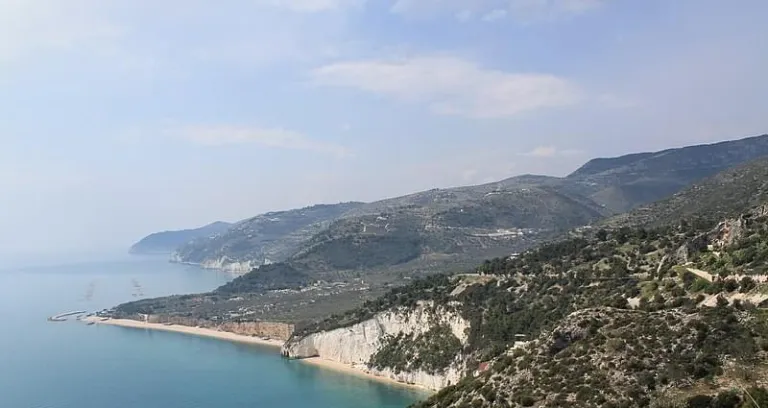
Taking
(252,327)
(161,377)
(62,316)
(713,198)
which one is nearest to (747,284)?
(713,198)

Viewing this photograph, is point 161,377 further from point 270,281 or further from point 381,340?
point 270,281

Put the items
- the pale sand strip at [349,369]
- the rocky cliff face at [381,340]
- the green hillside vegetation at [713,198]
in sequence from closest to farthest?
1. the rocky cliff face at [381,340]
2. the pale sand strip at [349,369]
3. the green hillside vegetation at [713,198]

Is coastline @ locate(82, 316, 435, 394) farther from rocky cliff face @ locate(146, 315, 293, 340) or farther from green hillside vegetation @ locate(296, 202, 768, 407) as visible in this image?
green hillside vegetation @ locate(296, 202, 768, 407)

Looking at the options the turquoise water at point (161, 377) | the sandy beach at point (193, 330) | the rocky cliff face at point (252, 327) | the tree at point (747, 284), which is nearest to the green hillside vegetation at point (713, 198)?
the tree at point (747, 284)

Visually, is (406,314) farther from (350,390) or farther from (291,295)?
(291,295)

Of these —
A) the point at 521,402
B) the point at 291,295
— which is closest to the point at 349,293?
the point at 291,295

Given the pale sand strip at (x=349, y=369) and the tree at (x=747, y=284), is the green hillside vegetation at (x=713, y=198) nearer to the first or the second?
the pale sand strip at (x=349, y=369)

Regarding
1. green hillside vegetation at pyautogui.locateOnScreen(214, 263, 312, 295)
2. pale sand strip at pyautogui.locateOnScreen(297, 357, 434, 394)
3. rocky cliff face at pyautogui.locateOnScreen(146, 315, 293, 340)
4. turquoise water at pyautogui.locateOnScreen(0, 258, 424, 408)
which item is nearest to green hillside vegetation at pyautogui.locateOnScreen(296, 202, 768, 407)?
pale sand strip at pyautogui.locateOnScreen(297, 357, 434, 394)
